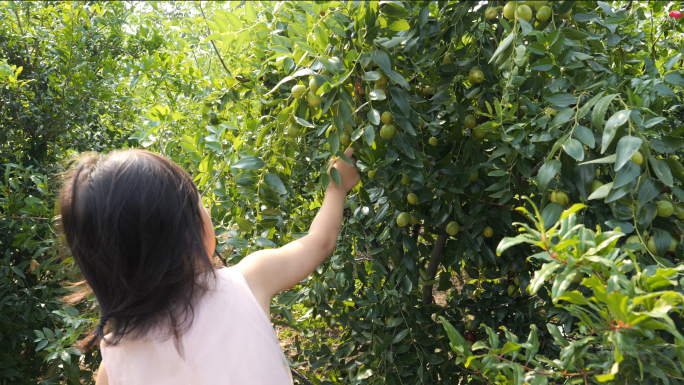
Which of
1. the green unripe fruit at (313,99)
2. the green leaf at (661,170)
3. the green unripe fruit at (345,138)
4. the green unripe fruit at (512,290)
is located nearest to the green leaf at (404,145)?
the green unripe fruit at (345,138)

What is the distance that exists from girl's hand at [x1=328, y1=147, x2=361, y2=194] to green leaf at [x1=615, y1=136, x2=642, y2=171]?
740 mm

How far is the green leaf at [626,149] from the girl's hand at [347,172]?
29.1 inches

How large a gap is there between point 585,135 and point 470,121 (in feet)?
1.79

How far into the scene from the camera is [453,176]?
153 centimetres

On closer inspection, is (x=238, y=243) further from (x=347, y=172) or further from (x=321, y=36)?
(x=321, y=36)

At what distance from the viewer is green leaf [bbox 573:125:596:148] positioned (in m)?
0.93

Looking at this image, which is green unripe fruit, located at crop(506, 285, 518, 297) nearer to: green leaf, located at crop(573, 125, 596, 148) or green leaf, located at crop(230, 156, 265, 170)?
green leaf, located at crop(573, 125, 596, 148)

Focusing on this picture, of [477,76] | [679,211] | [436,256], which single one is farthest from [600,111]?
[436,256]

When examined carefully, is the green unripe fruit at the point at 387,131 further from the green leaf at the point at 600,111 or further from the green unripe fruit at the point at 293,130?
the green leaf at the point at 600,111

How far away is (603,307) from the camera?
0.71 m

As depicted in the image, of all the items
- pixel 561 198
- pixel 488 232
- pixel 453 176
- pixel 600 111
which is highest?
pixel 600 111

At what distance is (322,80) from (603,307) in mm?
707

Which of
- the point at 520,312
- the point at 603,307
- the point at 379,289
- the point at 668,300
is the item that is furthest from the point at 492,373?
the point at 379,289

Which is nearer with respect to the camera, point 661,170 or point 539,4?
point 661,170
